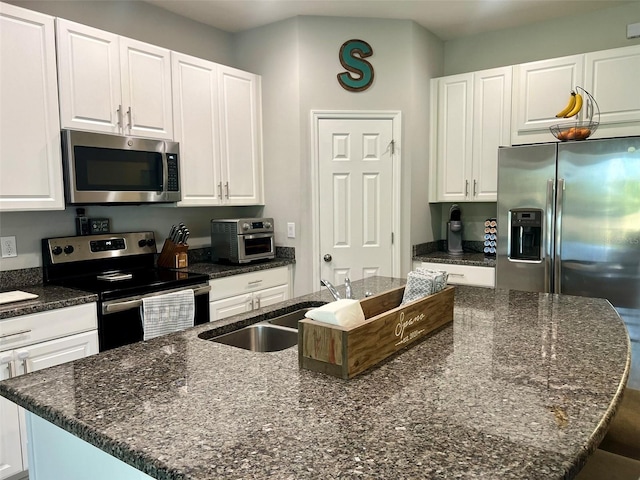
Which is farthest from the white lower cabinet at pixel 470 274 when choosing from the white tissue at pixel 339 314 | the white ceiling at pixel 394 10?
the white tissue at pixel 339 314

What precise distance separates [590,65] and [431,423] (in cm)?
327

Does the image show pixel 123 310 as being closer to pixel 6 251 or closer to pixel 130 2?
pixel 6 251

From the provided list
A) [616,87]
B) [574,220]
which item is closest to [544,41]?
[616,87]

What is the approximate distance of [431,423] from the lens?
0.90 m

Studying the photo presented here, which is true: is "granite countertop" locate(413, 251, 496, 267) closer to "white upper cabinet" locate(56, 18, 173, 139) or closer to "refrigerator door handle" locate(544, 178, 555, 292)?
"refrigerator door handle" locate(544, 178, 555, 292)

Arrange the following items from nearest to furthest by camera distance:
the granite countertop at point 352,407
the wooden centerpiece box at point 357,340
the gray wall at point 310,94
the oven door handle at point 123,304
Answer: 1. the granite countertop at point 352,407
2. the wooden centerpiece box at point 357,340
3. the oven door handle at point 123,304
4. the gray wall at point 310,94

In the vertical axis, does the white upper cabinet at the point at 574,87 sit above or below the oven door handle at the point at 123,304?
above

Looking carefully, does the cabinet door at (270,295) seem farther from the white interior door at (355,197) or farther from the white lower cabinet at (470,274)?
the white lower cabinet at (470,274)

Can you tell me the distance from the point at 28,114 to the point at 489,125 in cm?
315

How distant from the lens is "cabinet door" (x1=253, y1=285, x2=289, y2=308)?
3.38m

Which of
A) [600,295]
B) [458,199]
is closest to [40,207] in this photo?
[458,199]

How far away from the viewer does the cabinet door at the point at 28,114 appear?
7.39 ft

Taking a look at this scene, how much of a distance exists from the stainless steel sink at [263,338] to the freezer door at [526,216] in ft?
7.02

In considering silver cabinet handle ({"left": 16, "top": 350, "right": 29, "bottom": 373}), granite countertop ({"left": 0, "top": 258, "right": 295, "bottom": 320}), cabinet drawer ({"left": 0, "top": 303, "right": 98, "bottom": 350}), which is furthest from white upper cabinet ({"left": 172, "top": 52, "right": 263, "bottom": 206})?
silver cabinet handle ({"left": 16, "top": 350, "right": 29, "bottom": 373})
